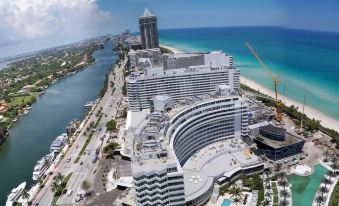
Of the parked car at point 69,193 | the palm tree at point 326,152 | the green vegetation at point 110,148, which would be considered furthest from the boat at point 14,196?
the palm tree at point 326,152

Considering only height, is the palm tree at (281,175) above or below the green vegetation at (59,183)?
above

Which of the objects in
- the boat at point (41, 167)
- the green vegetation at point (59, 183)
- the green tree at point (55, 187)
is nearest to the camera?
the green vegetation at point (59, 183)

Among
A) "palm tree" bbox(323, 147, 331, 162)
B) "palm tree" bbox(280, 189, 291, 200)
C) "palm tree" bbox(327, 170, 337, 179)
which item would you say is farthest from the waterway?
"palm tree" bbox(323, 147, 331, 162)

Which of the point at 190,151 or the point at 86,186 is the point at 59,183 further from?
the point at 190,151

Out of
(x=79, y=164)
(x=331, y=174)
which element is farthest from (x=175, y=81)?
(x=331, y=174)

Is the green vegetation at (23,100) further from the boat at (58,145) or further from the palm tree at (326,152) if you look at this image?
the palm tree at (326,152)

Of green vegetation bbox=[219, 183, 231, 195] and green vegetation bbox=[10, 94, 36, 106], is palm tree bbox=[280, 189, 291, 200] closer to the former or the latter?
green vegetation bbox=[219, 183, 231, 195]
